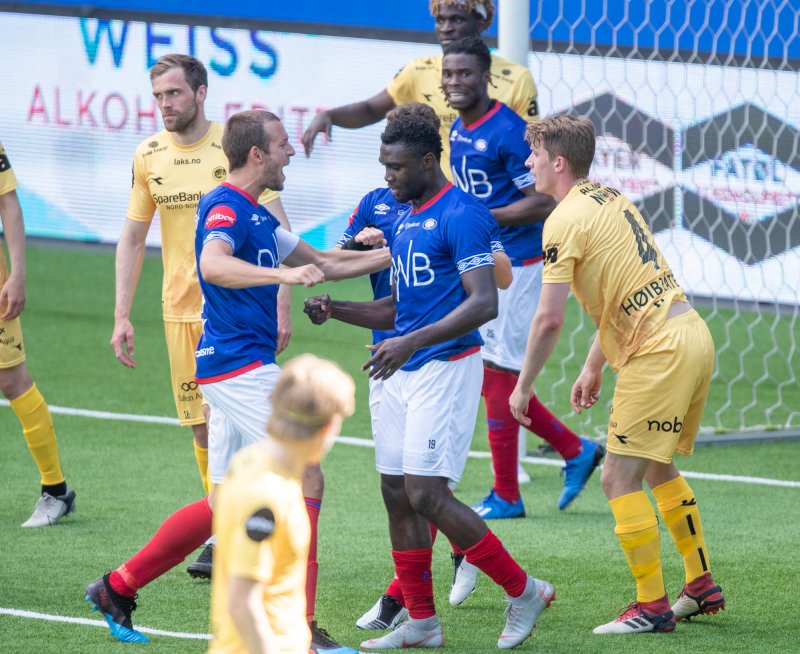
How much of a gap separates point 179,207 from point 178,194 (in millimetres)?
57

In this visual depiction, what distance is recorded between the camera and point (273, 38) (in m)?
14.3

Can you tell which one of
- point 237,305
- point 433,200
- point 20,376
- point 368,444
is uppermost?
point 433,200

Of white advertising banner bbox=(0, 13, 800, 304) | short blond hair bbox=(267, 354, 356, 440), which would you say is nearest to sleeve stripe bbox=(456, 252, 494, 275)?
short blond hair bbox=(267, 354, 356, 440)

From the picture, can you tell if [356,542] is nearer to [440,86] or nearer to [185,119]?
[185,119]

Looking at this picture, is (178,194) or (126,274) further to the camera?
(126,274)

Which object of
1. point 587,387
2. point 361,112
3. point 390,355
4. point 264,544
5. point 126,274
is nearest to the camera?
point 264,544

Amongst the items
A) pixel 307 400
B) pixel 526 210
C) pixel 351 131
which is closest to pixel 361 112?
pixel 526 210

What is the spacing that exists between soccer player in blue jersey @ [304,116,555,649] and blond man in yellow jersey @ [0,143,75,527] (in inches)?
79.9

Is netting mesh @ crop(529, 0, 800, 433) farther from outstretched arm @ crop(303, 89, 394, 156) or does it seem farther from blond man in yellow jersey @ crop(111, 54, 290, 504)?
blond man in yellow jersey @ crop(111, 54, 290, 504)

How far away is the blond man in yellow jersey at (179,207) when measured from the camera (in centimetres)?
588

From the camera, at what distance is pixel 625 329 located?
5012mm

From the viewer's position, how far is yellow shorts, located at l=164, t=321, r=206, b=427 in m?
6.06

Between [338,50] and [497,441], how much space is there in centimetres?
806

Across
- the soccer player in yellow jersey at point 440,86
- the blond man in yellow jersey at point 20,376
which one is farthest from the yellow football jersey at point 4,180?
the soccer player in yellow jersey at point 440,86
